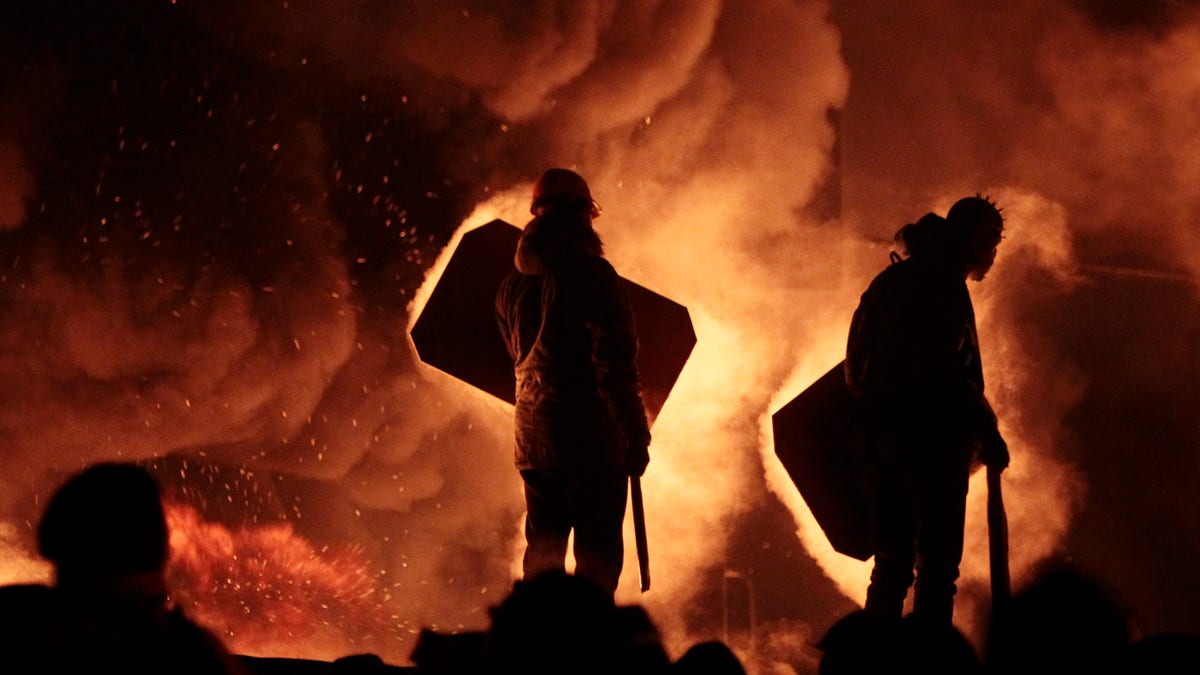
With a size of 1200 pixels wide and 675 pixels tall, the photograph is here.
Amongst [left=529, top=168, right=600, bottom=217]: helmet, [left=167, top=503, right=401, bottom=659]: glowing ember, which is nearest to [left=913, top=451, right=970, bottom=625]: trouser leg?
[left=529, top=168, right=600, bottom=217]: helmet

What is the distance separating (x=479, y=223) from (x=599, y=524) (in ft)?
7.48

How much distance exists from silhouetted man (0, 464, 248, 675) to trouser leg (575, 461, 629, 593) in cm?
193

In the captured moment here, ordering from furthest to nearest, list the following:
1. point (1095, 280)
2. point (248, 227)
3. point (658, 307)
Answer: point (1095, 280) < point (248, 227) < point (658, 307)

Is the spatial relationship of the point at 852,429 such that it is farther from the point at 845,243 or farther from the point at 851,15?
the point at 851,15

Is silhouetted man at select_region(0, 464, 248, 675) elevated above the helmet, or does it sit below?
below

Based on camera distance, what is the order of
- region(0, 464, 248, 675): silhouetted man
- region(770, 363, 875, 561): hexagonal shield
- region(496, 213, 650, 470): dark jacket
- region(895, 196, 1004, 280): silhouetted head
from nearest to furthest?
region(0, 464, 248, 675): silhouetted man < region(496, 213, 650, 470): dark jacket < region(895, 196, 1004, 280): silhouetted head < region(770, 363, 875, 561): hexagonal shield

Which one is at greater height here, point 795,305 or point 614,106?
point 614,106

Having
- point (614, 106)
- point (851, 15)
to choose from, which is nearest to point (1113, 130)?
point (851, 15)

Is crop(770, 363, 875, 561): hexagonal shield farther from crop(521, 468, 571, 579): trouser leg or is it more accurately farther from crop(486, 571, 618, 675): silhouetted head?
crop(486, 571, 618, 675): silhouetted head

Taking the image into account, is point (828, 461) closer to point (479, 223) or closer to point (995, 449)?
point (995, 449)

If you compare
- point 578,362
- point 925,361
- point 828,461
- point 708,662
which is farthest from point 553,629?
point 828,461

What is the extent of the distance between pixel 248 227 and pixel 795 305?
3.09 meters

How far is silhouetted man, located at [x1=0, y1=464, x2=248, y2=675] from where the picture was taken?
1630mm

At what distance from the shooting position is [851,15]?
582 cm
